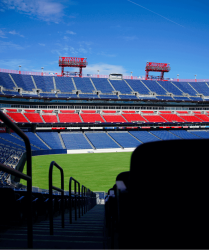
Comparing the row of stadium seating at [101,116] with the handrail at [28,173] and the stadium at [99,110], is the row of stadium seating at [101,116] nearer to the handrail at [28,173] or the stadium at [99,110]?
the stadium at [99,110]

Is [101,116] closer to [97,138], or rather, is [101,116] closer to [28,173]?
[97,138]

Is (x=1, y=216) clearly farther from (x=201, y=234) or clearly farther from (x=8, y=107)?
(x=8, y=107)

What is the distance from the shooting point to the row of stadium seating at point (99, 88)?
53688mm

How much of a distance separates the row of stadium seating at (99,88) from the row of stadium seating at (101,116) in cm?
395

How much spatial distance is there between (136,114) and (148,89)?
9.25 meters

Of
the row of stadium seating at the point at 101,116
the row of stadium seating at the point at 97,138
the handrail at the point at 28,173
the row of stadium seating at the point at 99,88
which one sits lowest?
the row of stadium seating at the point at 97,138

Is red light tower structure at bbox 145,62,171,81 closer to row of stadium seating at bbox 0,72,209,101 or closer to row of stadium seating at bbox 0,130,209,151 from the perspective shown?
row of stadium seating at bbox 0,72,209,101

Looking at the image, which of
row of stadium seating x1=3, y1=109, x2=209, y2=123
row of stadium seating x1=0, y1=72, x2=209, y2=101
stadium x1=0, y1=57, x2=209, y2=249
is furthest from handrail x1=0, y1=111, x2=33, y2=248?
row of stadium seating x1=0, y1=72, x2=209, y2=101

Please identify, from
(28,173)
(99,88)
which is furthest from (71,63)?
(28,173)

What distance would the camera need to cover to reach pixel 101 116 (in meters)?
55.1

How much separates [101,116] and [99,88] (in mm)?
8965

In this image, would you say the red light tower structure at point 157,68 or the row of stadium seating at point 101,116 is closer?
the row of stadium seating at point 101,116

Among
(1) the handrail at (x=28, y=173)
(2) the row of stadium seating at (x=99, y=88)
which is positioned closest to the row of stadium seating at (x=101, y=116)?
(2) the row of stadium seating at (x=99, y=88)

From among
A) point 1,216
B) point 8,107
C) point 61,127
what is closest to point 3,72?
point 8,107
